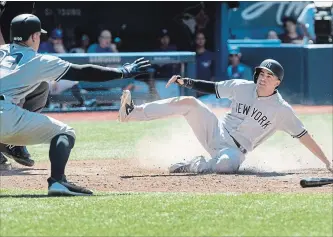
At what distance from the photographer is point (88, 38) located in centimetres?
1820

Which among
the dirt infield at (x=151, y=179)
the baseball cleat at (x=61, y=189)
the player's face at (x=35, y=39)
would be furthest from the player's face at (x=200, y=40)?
the baseball cleat at (x=61, y=189)

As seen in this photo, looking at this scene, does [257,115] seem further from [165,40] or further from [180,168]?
[165,40]

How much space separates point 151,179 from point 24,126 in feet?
5.56

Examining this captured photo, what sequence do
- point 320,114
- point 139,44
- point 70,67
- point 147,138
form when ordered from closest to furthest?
point 70,67
point 147,138
point 320,114
point 139,44

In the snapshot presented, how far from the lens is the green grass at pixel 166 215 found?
5.61 meters

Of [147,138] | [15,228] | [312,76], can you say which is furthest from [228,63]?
[15,228]

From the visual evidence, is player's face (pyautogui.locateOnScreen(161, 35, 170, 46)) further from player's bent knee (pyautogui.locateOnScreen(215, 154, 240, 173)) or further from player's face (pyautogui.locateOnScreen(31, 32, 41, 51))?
player's face (pyautogui.locateOnScreen(31, 32, 41, 51))

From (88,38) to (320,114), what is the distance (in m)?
5.00

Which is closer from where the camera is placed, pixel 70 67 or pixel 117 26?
pixel 70 67

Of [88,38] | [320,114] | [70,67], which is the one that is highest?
[70,67]

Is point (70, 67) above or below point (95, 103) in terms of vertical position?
above

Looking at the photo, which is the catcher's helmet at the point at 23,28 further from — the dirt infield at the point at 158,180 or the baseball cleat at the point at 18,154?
the baseball cleat at the point at 18,154

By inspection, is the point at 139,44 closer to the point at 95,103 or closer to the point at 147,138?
the point at 95,103

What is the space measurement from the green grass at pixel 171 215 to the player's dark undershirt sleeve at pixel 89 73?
3.01 feet
